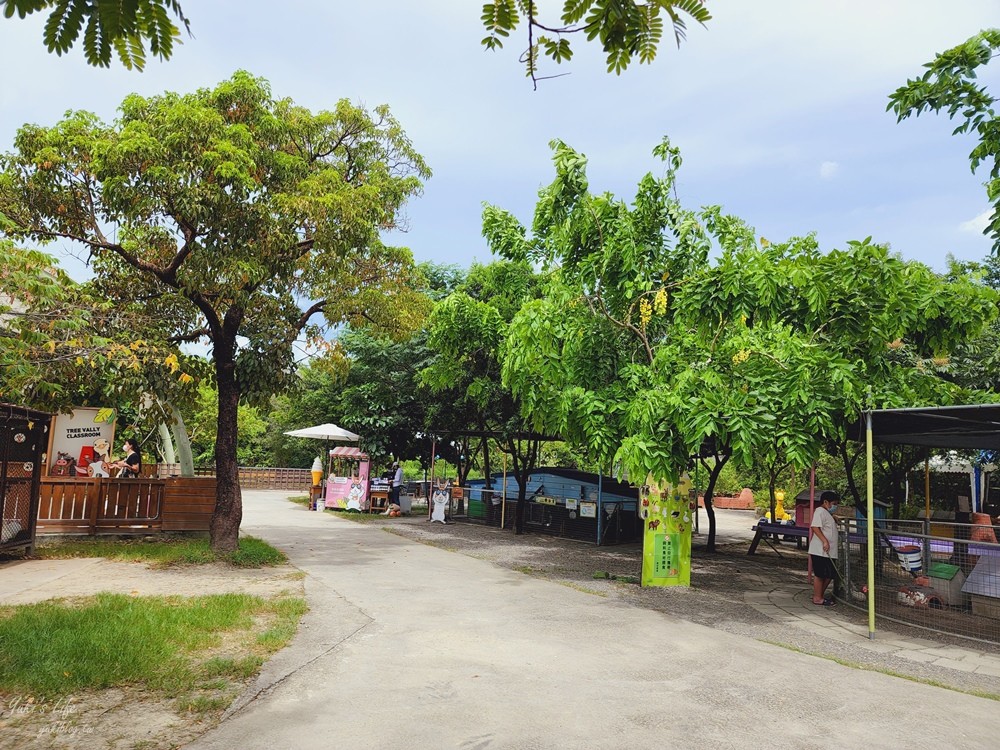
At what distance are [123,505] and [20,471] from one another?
9.98ft

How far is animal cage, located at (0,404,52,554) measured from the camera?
10.1 m

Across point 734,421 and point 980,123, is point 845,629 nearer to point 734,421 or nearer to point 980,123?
point 734,421

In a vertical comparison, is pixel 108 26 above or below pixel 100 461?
above

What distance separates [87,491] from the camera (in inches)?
519

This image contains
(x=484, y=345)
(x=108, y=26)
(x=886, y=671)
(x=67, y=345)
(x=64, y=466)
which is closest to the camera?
(x=108, y=26)

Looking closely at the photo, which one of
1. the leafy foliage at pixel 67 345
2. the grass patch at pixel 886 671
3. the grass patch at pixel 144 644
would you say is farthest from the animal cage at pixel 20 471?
the grass patch at pixel 886 671

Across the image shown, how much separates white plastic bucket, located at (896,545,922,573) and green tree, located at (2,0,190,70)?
941 cm

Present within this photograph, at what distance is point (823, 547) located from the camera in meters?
9.32

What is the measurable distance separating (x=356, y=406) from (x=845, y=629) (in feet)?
57.2

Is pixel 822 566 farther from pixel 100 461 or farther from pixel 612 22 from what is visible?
pixel 100 461

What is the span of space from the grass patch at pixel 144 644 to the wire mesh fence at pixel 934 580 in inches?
262

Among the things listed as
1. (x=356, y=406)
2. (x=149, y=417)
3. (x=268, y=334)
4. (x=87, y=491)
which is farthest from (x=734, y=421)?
(x=356, y=406)

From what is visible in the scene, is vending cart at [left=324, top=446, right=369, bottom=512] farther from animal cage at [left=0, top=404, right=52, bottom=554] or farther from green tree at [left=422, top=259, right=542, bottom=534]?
animal cage at [left=0, top=404, right=52, bottom=554]

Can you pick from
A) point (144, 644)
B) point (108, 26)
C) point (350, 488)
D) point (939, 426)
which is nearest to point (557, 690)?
point (144, 644)
